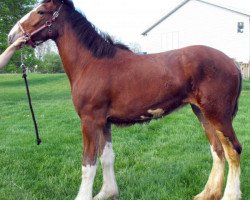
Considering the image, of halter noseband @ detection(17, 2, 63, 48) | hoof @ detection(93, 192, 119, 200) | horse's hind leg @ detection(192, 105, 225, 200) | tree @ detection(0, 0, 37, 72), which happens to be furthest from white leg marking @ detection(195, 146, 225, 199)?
tree @ detection(0, 0, 37, 72)

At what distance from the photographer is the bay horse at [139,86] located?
440 centimetres

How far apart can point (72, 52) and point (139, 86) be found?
965mm

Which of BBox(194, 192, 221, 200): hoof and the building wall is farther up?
BBox(194, 192, 221, 200): hoof

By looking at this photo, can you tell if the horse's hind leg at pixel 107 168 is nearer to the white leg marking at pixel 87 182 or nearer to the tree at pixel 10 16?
the white leg marking at pixel 87 182

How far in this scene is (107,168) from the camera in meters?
4.91

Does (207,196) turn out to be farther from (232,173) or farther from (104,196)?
(104,196)

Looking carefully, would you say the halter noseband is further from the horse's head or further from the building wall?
the building wall

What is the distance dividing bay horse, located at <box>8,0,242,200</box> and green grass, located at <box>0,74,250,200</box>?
547mm

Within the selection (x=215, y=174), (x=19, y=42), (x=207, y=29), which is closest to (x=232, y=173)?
(x=215, y=174)

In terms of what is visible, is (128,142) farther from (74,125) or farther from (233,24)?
(233,24)

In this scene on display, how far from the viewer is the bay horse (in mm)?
4402

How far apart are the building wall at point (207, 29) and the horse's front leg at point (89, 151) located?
101 feet

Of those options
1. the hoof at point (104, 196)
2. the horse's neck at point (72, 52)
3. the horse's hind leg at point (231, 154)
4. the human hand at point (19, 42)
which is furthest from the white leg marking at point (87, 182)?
the human hand at point (19, 42)

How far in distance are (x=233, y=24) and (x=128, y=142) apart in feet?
96.6
